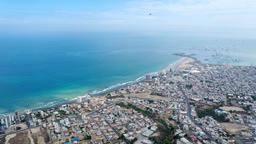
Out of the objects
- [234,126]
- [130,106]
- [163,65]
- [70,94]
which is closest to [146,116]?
[130,106]

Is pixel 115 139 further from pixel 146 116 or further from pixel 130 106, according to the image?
pixel 130 106

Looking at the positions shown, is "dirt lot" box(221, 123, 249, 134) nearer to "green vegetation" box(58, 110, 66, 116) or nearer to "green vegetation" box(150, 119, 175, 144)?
"green vegetation" box(150, 119, 175, 144)

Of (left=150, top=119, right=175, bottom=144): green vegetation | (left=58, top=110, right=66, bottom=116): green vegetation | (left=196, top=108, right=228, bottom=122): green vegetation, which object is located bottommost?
(left=196, top=108, right=228, bottom=122): green vegetation

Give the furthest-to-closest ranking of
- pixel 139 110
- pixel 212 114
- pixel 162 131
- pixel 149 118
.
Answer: pixel 139 110, pixel 212 114, pixel 149 118, pixel 162 131

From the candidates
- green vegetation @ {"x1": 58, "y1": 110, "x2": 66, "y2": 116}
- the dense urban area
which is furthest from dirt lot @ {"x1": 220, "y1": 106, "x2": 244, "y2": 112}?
green vegetation @ {"x1": 58, "y1": 110, "x2": 66, "y2": 116}

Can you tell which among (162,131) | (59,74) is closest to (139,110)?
(162,131)

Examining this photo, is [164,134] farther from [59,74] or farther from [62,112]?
[59,74]

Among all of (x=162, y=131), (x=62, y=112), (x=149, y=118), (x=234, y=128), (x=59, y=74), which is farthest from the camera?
(x=59, y=74)

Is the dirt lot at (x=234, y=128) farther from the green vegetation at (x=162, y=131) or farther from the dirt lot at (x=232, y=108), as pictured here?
the green vegetation at (x=162, y=131)
